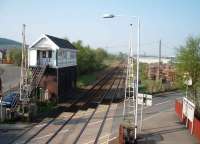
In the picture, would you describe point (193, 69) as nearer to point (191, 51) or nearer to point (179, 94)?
point (191, 51)

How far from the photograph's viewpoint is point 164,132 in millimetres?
21891

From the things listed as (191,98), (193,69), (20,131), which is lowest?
(20,131)

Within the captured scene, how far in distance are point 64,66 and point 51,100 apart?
5.36 metres

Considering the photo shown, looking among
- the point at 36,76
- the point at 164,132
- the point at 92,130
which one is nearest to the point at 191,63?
the point at 164,132

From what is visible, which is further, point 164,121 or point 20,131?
point 164,121

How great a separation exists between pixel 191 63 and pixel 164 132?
5867 millimetres

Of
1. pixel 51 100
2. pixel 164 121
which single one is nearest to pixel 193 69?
pixel 164 121

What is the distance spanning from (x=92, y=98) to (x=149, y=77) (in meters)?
23.8

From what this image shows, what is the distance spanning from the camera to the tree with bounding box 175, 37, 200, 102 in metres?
25.6

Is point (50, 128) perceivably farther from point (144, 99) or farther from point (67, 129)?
point (144, 99)

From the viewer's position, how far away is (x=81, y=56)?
6469 centimetres

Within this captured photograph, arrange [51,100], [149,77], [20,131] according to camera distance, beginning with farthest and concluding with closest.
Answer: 1. [149,77]
2. [51,100]
3. [20,131]

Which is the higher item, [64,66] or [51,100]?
[64,66]

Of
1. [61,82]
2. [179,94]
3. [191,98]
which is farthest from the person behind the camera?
[179,94]
